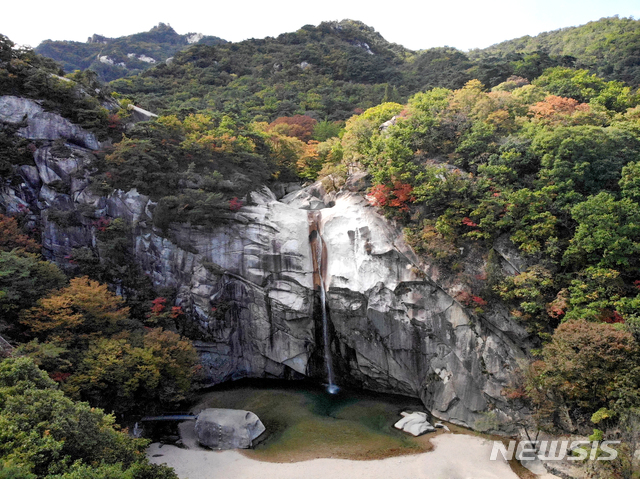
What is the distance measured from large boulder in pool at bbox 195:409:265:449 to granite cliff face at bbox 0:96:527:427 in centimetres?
512

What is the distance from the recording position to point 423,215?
792 inches

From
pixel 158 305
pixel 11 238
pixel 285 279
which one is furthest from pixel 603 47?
pixel 11 238

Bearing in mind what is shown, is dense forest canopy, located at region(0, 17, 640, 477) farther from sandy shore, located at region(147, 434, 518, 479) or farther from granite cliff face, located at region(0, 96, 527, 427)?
sandy shore, located at region(147, 434, 518, 479)

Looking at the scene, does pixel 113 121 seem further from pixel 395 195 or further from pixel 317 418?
pixel 317 418

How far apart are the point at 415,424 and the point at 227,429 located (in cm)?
827

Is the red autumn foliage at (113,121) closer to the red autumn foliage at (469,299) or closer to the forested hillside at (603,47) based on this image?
the red autumn foliage at (469,299)

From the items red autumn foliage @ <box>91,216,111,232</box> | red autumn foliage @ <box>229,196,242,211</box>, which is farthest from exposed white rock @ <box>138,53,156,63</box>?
red autumn foliage @ <box>229,196,242,211</box>

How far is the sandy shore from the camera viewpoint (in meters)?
14.1

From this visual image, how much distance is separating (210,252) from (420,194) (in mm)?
12264

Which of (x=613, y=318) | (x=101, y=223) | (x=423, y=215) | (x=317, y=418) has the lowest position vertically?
(x=317, y=418)

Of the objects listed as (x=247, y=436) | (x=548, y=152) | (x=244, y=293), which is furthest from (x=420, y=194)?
(x=247, y=436)

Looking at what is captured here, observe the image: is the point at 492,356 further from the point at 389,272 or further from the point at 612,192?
the point at 612,192

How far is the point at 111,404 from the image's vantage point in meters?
16.4

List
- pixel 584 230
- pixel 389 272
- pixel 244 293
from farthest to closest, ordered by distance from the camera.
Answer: pixel 244 293
pixel 389 272
pixel 584 230
